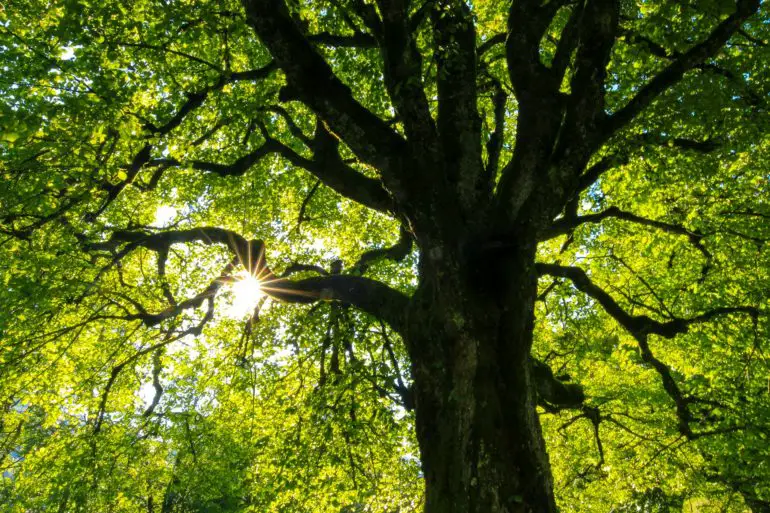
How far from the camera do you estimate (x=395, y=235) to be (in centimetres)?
1298

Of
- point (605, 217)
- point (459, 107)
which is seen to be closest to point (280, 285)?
point (459, 107)

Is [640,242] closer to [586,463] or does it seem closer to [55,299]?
[586,463]

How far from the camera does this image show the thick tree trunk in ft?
13.1

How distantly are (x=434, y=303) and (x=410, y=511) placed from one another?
6.08m

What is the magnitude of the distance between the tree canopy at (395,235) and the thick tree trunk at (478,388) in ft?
0.08

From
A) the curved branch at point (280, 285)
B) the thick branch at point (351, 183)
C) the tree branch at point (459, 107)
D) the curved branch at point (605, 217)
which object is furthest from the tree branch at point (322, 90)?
the curved branch at point (605, 217)

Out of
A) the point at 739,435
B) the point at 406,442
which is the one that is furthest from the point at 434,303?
the point at 739,435

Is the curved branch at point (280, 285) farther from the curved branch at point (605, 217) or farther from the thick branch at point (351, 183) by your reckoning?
the curved branch at point (605, 217)

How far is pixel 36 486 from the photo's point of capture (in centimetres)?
1014

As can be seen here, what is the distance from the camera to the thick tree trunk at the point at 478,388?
3.98 meters

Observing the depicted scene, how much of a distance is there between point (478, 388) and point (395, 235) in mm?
8841

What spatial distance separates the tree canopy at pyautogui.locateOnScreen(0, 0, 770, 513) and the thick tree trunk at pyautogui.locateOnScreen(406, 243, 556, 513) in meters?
0.02

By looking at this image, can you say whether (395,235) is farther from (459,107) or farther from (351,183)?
(459,107)

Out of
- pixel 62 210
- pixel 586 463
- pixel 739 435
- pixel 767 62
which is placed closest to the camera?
pixel 62 210
